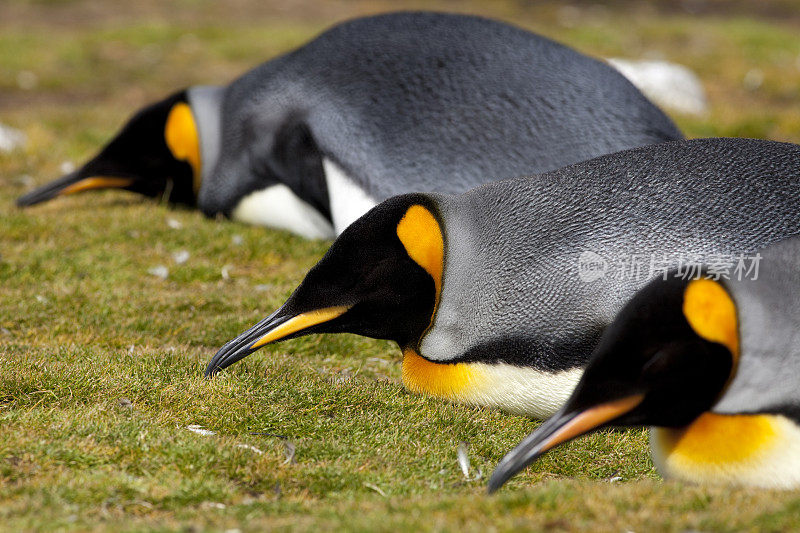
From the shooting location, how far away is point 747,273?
330cm

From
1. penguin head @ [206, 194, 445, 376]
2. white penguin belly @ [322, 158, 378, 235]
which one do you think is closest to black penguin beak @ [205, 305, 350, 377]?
penguin head @ [206, 194, 445, 376]

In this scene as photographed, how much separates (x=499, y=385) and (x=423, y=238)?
2.27 ft

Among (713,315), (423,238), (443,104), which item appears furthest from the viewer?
(443,104)

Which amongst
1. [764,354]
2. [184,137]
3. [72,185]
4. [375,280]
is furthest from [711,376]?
[72,185]

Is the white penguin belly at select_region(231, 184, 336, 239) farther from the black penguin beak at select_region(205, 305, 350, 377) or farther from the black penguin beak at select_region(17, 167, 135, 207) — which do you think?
the black penguin beak at select_region(205, 305, 350, 377)

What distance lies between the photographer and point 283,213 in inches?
287

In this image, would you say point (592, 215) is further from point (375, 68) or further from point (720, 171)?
point (375, 68)

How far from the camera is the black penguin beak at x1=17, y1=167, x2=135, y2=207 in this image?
791cm

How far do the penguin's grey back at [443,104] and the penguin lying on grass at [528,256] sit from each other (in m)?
1.36

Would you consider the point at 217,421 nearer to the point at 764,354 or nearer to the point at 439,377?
the point at 439,377

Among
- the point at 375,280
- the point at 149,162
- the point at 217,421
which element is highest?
the point at 375,280

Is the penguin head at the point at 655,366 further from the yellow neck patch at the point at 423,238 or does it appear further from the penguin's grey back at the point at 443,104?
the penguin's grey back at the point at 443,104
